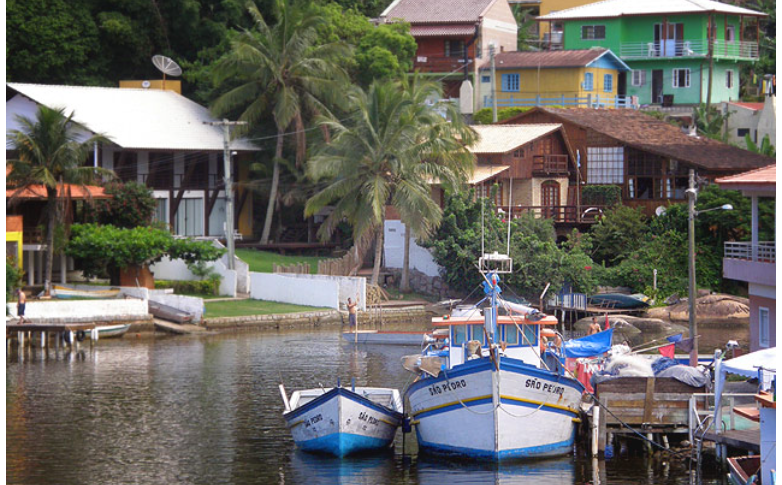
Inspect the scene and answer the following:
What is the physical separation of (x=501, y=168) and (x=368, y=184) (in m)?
10.9

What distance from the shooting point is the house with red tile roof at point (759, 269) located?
35.8 meters

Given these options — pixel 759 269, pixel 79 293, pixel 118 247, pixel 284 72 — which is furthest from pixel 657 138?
pixel 759 269

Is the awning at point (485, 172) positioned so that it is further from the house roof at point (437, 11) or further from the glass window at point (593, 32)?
the glass window at point (593, 32)

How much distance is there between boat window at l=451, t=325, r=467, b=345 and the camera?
32375 mm

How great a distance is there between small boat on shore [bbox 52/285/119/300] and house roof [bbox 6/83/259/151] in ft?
38.0

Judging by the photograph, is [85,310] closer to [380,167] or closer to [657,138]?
[380,167]

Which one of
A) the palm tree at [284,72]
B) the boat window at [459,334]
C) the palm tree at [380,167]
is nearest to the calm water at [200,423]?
the boat window at [459,334]

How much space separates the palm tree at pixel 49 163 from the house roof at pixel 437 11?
3599cm

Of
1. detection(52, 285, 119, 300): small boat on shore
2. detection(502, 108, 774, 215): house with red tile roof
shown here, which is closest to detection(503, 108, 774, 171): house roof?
detection(502, 108, 774, 215): house with red tile roof

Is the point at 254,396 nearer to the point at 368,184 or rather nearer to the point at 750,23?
the point at 368,184

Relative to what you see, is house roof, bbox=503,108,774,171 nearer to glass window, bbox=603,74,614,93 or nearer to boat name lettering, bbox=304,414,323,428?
glass window, bbox=603,74,614,93

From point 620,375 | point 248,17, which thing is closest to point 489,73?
point 248,17

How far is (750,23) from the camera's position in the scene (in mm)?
95188

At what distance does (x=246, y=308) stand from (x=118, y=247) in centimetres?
643
